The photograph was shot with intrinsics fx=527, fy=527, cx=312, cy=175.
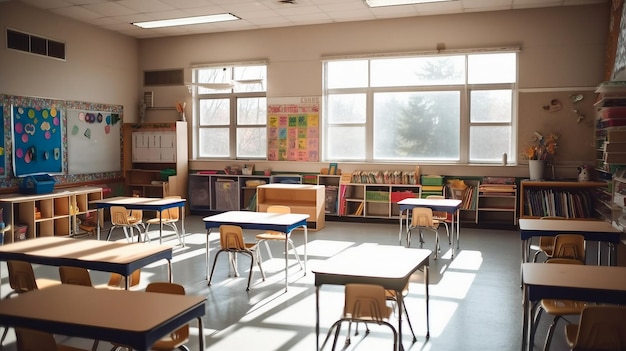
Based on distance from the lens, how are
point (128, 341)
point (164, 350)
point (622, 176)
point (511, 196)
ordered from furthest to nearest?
1. point (511, 196)
2. point (622, 176)
3. point (164, 350)
4. point (128, 341)

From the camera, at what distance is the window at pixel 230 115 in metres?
10.8

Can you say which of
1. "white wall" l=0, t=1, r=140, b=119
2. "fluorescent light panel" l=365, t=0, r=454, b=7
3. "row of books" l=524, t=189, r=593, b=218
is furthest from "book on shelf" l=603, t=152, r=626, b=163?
"white wall" l=0, t=1, r=140, b=119

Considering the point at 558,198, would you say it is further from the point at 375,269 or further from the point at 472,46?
the point at 375,269

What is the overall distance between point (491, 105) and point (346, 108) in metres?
2.65

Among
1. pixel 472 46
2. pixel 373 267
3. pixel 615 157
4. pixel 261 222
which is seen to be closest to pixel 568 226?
pixel 615 157

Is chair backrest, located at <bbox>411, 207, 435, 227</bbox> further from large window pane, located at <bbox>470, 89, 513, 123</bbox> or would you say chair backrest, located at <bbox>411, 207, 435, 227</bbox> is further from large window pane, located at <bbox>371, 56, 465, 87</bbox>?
large window pane, located at <bbox>371, 56, 465, 87</bbox>

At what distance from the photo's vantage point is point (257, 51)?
10570 mm

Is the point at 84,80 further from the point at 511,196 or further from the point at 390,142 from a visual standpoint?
the point at 511,196

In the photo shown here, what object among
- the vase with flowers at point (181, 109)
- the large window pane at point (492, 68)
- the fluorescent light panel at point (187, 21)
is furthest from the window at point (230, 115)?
the large window pane at point (492, 68)

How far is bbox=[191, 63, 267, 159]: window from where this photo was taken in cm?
1079

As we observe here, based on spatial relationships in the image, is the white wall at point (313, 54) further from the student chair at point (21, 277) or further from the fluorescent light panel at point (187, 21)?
the student chair at point (21, 277)

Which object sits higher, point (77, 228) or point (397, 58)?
point (397, 58)

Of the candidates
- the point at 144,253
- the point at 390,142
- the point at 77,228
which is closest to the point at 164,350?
the point at 144,253

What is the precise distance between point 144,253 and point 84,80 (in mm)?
6806
